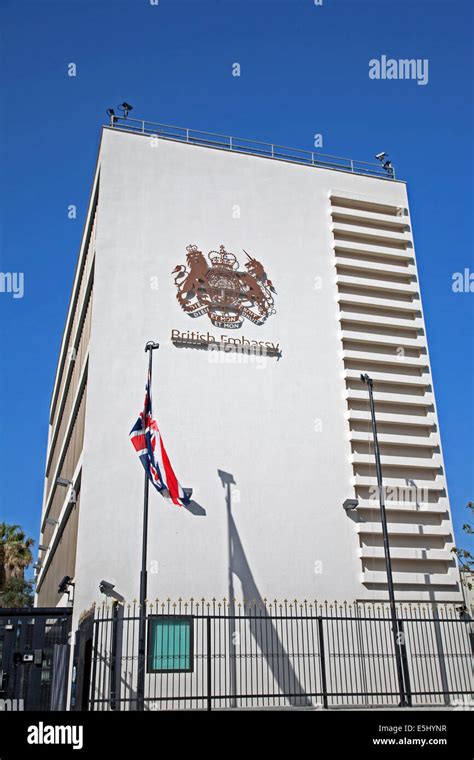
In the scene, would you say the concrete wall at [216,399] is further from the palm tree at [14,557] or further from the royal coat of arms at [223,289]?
the palm tree at [14,557]

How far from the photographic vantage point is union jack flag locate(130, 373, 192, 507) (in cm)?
2256

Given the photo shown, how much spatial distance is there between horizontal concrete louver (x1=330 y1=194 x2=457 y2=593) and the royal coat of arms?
3.65 meters

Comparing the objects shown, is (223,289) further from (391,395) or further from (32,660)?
(32,660)

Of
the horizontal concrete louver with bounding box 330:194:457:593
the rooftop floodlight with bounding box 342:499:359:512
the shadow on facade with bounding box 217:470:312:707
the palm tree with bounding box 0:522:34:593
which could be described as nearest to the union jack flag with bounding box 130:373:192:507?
the shadow on facade with bounding box 217:470:312:707

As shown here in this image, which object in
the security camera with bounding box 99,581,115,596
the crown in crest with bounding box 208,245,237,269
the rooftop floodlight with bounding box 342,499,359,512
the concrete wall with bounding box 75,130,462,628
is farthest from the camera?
the crown in crest with bounding box 208,245,237,269

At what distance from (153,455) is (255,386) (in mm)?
6811

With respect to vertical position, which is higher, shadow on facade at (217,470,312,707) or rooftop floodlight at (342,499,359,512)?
rooftop floodlight at (342,499,359,512)

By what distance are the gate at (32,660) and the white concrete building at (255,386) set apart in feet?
7.48

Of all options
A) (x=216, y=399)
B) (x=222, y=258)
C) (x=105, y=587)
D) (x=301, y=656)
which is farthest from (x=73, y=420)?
(x=301, y=656)

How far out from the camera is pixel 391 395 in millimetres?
29750

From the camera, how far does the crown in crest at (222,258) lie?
1166 inches

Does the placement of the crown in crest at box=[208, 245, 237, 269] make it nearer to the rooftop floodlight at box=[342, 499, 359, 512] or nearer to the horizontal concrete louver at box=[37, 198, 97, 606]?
the horizontal concrete louver at box=[37, 198, 97, 606]

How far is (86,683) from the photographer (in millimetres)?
19172
